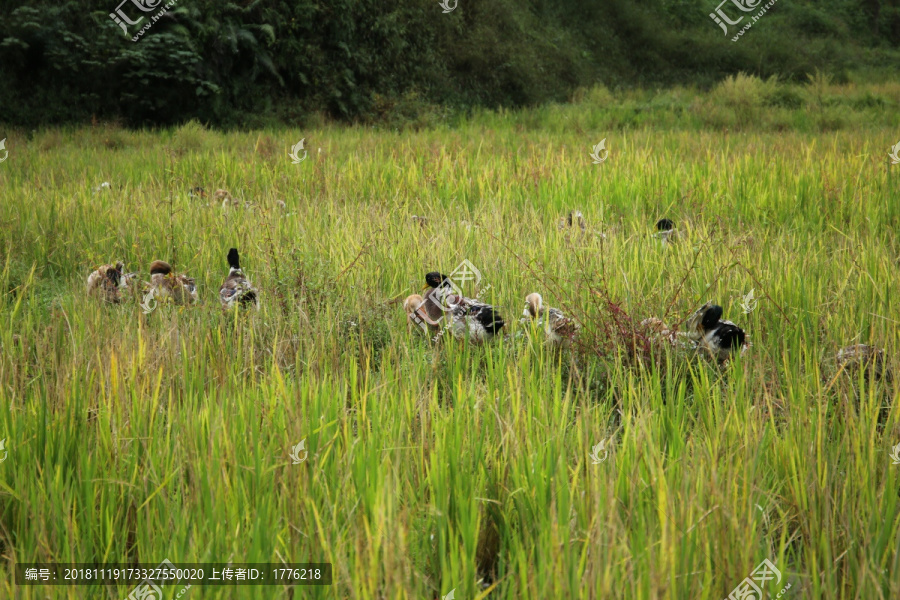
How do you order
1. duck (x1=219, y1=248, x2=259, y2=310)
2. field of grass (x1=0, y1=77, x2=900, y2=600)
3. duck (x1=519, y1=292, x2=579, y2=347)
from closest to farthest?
field of grass (x1=0, y1=77, x2=900, y2=600)
duck (x1=519, y1=292, x2=579, y2=347)
duck (x1=219, y1=248, x2=259, y2=310)

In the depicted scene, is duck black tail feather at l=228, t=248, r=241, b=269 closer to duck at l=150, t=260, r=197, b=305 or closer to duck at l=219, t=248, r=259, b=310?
duck at l=219, t=248, r=259, b=310

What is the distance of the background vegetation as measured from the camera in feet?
40.9

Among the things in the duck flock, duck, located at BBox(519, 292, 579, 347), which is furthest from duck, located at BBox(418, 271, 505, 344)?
duck, located at BBox(519, 292, 579, 347)

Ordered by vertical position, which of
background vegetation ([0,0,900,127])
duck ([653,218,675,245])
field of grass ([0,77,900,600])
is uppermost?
background vegetation ([0,0,900,127])

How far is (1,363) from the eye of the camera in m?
2.44

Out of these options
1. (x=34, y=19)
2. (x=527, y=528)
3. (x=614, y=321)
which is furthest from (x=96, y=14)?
(x=527, y=528)

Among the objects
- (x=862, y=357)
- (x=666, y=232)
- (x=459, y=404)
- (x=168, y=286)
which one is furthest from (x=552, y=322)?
(x=168, y=286)

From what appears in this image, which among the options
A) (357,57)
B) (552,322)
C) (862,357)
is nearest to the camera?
(862,357)

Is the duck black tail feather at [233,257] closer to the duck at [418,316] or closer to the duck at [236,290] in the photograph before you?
the duck at [236,290]

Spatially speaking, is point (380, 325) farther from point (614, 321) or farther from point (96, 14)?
point (96, 14)

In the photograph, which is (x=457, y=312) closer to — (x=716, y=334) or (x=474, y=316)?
(x=474, y=316)

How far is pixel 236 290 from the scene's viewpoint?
3.64m

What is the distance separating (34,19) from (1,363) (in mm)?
12061

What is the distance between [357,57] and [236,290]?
13.4 metres
